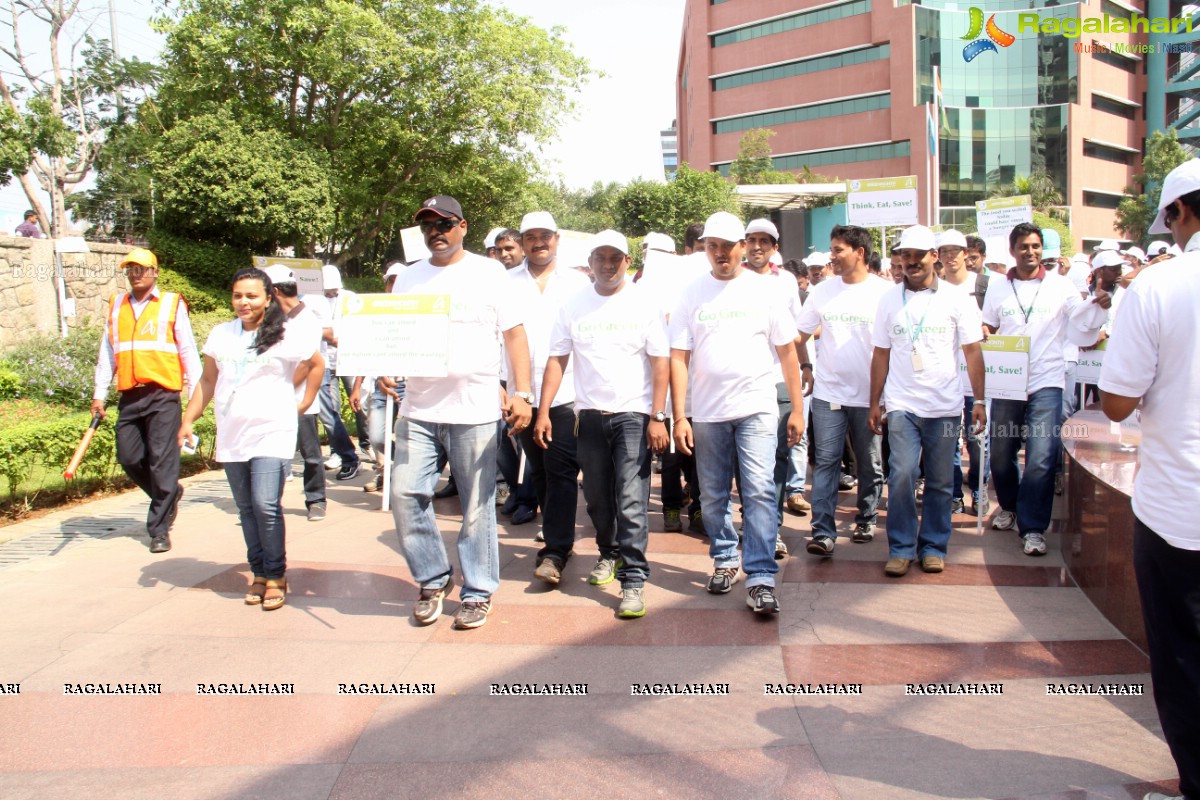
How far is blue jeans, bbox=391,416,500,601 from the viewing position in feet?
14.6

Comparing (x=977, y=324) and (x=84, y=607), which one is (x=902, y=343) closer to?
(x=977, y=324)

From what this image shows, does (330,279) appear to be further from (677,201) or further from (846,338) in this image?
(677,201)

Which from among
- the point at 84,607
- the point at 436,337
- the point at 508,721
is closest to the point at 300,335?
the point at 436,337

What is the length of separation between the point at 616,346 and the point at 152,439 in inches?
136

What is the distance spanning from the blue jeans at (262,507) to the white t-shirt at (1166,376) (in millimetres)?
3867

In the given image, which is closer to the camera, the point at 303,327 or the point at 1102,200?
the point at 303,327

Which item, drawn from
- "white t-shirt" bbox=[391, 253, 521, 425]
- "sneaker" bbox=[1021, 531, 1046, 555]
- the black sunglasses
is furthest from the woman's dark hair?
"sneaker" bbox=[1021, 531, 1046, 555]

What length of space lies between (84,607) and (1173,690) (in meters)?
4.97

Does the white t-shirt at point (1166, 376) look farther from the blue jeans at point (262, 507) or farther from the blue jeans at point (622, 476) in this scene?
the blue jeans at point (262, 507)

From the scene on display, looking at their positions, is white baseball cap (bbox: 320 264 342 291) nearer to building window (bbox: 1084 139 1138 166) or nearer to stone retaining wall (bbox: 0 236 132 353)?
stone retaining wall (bbox: 0 236 132 353)

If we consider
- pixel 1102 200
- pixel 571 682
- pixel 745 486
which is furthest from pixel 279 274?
pixel 1102 200

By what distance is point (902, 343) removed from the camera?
5.30 m

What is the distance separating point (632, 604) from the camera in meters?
4.56

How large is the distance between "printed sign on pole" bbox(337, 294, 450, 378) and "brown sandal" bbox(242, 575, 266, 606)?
1330 mm
